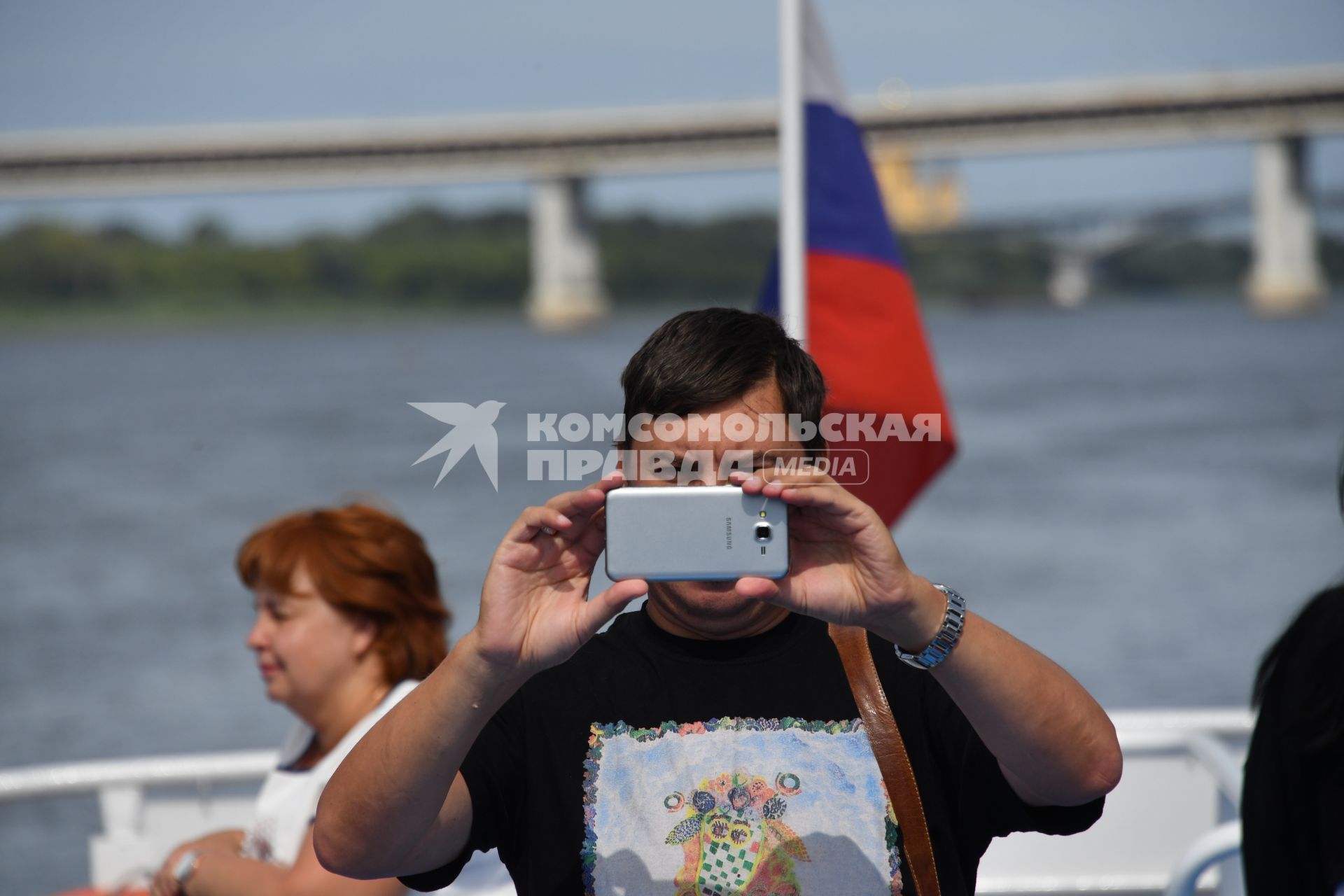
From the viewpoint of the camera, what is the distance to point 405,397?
37.3m

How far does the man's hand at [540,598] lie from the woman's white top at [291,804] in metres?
1.17

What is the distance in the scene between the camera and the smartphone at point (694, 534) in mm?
1676

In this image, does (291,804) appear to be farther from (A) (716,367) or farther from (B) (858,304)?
(B) (858,304)

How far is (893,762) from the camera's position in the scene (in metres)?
1.85

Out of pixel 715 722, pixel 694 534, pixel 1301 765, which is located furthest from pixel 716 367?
pixel 1301 765

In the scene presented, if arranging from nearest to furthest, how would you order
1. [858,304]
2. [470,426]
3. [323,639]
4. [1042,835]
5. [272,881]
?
1. [272,881]
2. [323,639]
3. [470,426]
4. [1042,835]
5. [858,304]

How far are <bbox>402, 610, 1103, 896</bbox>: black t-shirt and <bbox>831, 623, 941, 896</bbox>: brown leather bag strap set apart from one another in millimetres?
24

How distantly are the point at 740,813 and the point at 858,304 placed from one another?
2.69 m

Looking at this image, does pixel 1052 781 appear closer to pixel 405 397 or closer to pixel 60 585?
pixel 60 585

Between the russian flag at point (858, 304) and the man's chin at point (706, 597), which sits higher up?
the russian flag at point (858, 304)

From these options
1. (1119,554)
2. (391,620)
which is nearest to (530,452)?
(391,620)

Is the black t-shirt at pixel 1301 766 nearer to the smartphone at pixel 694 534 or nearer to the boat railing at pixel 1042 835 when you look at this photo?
the smartphone at pixel 694 534

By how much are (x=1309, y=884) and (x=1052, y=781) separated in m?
0.65

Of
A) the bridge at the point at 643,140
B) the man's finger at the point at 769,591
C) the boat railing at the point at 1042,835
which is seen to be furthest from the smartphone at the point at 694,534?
the bridge at the point at 643,140
